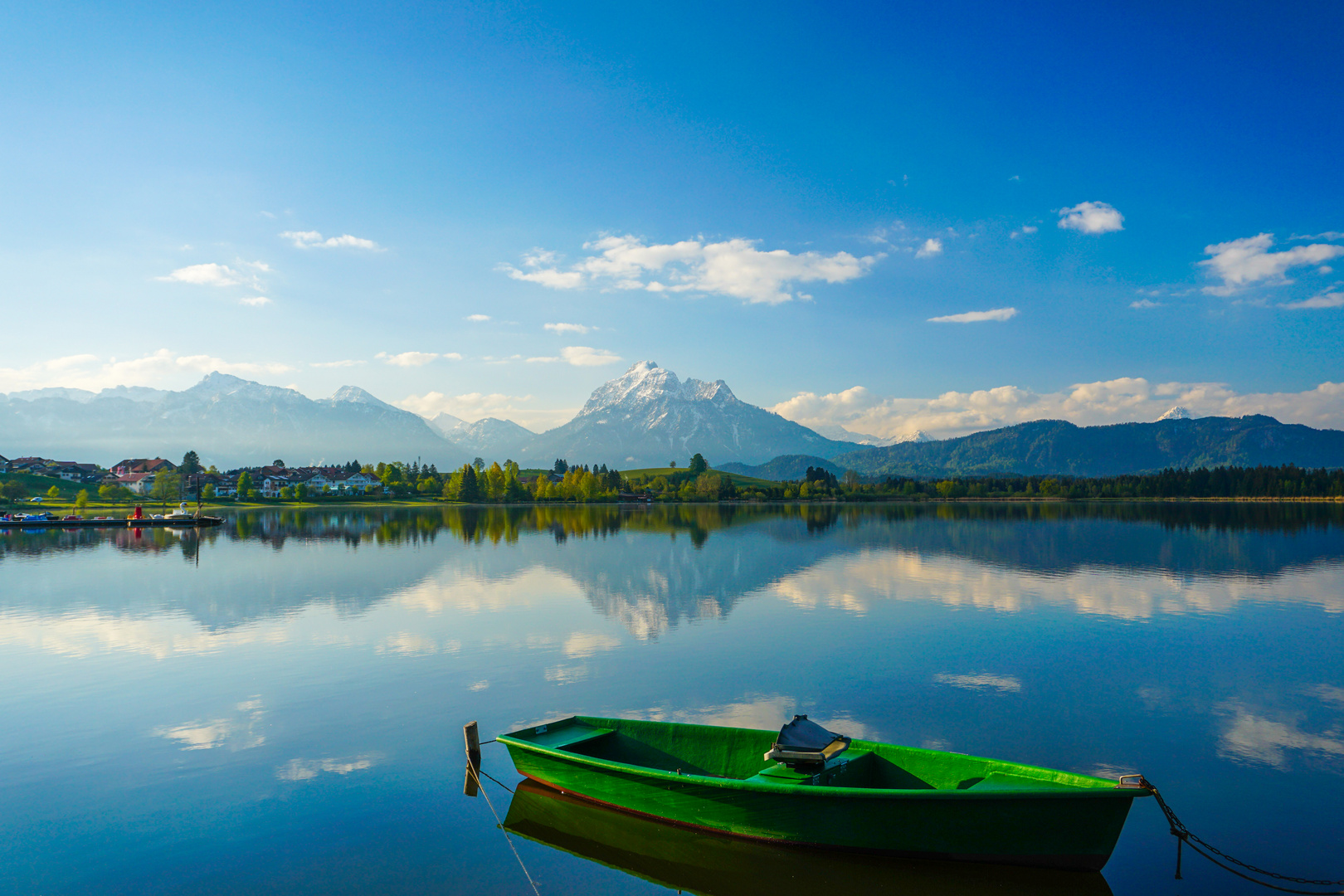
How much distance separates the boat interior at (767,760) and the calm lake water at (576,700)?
1704 mm

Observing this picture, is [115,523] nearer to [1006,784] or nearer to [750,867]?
[750,867]

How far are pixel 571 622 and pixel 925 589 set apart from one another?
1049 inches

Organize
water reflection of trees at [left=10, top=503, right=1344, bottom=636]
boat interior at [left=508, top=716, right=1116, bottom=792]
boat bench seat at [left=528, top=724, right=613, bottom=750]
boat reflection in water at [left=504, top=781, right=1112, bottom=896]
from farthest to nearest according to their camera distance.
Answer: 1. water reflection of trees at [left=10, top=503, right=1344, bottom=636]
2. boat bench seat at [left=528, top=724, right=613, bottom=750]
3. boat interior at [left=508, top=716, right=1116, bottom=792]
4. boat reflection in water at [left=504, top=781, right=1112, bottom=896]

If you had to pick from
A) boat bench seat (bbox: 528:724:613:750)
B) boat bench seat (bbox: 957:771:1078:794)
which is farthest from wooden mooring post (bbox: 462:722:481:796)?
boat bench seat (bbox: 957:771:1078:794)

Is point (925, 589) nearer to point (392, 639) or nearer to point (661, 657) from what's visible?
point (661, 657)

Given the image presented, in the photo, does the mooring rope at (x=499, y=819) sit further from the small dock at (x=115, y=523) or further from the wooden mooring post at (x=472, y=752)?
the small dock at (x=115, y=523)

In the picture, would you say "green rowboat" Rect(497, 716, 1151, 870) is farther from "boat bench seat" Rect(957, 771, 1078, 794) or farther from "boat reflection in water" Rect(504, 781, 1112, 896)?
"boat reflection in water" Rect(504, 781, 1112, 896)

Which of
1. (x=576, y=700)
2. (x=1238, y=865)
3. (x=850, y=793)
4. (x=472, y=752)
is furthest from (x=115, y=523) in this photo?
(x=1238, y=865)

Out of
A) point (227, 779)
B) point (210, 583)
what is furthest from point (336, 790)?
point (210, 583)

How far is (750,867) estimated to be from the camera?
1633 cm

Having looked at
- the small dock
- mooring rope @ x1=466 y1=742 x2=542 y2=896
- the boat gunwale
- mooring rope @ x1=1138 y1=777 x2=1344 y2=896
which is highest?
the boat gunwale

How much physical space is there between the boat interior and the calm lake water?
170cm

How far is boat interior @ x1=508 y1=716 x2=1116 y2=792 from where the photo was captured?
16.1 m

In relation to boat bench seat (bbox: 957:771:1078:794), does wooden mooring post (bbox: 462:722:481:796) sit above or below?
below
